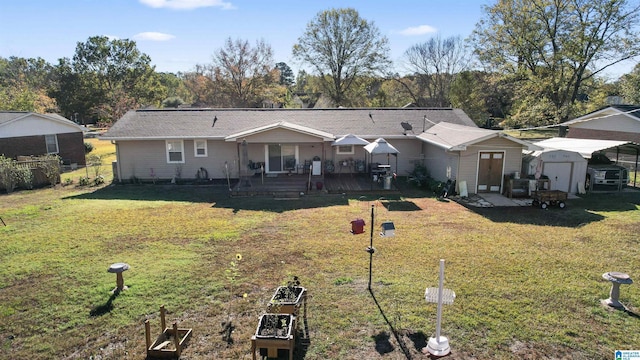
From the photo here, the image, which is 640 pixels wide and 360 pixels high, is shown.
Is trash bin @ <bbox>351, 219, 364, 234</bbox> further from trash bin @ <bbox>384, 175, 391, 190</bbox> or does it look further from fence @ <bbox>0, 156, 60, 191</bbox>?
fence @ <bbox>0, 156, 60, 191</bbox>

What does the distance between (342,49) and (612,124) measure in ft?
93.6

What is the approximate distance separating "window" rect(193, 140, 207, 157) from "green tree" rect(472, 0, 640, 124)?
80.1 ft

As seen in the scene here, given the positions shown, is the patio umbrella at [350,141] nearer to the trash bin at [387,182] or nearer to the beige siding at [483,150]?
the trash bin at [387,182]

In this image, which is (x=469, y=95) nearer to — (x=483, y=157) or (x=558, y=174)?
(x=558, y=174)

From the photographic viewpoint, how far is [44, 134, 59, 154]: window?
22.7 m

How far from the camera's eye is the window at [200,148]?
1930 centimetres

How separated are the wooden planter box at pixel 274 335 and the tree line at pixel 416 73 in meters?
22.5

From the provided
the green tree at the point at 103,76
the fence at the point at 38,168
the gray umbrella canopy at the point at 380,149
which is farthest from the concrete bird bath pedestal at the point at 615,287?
the green tree at the point at 103,76

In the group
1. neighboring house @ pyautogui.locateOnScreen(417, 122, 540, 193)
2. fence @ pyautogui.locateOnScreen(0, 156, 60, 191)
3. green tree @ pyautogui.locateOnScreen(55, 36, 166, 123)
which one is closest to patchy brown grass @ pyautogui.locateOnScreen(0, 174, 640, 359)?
neighboring house @ pyautogui.locateOnScreen(417, 122, 540, 193)

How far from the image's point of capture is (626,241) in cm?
1073

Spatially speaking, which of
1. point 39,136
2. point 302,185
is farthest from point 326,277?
point 39,136

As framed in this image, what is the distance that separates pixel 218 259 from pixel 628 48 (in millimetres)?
31716

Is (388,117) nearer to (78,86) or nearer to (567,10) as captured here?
(567,10)

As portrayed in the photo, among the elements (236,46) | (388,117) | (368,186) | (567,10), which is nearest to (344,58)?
(236,46)
